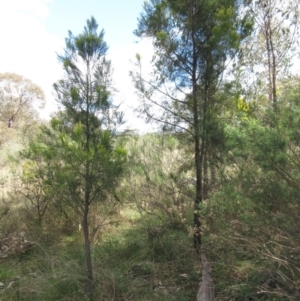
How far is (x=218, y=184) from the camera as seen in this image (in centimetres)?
421

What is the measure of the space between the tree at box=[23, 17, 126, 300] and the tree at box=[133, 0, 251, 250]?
1133mm

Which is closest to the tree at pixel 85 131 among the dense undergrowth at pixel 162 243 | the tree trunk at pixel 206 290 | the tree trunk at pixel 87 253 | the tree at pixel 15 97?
the tree trunk at pixel 87 253

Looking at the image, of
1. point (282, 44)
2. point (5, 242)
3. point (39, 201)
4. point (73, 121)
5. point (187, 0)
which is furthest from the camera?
point (282, 44)

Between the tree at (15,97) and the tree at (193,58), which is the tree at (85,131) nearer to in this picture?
the tree at (193,58)

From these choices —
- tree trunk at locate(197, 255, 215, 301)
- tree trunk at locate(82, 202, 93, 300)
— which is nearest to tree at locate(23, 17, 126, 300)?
tree trunk at locate(82, 202, 93, 300)

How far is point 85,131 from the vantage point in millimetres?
3322

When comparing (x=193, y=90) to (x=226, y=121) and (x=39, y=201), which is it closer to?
(x=226, y=121)

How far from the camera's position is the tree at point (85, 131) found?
10.3ft

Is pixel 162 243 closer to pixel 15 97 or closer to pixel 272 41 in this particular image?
pixel 272 41

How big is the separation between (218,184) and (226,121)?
37.7 inches

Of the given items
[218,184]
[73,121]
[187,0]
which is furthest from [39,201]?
[187,0]

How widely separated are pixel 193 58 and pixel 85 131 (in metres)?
2.01

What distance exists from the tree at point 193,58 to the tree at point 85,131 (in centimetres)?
113

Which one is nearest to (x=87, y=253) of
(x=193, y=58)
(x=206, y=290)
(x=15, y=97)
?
(x=206, y=290)
